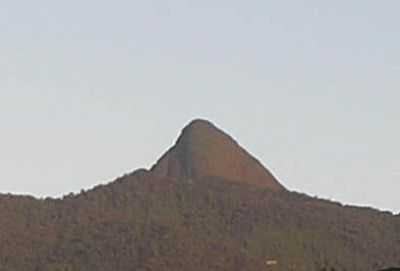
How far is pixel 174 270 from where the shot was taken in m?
194

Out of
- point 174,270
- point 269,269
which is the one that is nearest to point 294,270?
point 269,269

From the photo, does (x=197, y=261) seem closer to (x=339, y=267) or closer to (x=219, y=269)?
(x=219, y=269)

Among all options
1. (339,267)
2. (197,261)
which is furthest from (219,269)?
(339,267)

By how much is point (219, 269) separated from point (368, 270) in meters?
27.5

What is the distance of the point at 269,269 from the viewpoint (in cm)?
19012

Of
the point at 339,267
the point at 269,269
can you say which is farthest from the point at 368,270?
the point at 269,269

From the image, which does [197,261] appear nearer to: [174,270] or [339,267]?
[174,270]

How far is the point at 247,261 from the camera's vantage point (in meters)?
200

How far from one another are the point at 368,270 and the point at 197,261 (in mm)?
30448

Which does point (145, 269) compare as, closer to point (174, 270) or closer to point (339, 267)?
point (174, 270)

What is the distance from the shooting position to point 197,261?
19612 centimetres

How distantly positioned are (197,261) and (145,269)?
30.4 feet

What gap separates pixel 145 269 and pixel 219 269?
13.8 metres

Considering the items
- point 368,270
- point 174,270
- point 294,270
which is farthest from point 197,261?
point 368,270
